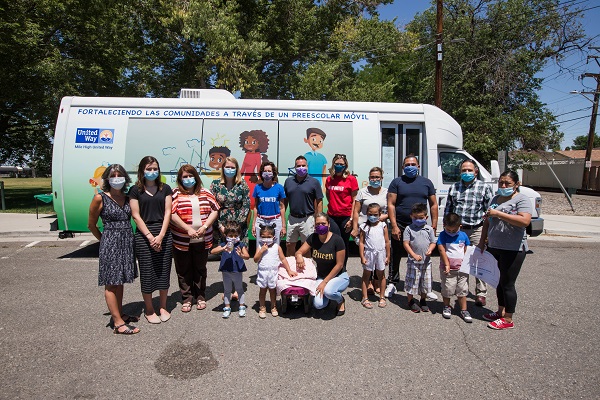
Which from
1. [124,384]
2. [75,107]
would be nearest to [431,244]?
[124,384]

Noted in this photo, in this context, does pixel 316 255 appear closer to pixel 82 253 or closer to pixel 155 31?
pixel 82 253

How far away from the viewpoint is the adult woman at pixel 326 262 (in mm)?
4555

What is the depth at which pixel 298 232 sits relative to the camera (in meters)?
5.65

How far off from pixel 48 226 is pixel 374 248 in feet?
32.3

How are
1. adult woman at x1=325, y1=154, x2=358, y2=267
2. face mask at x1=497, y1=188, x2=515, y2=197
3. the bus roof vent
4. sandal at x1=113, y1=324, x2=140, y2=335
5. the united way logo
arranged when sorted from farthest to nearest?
the bus roof vent, the united way logo, adult woman at x1=325, y1=154, x2=358, y2=267, face mask at x1=497, y1=188, x2=515, y2=197, sandal at x1=113, y1=324, x2=140, y2=335

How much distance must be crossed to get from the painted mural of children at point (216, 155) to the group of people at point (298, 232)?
88.5 inches

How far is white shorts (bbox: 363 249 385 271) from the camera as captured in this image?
491 cm

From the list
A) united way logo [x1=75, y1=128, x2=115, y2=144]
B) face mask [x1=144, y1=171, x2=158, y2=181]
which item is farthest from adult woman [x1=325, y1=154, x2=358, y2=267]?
united way logo [x1=75, y1=128, x2=115, y2=144]

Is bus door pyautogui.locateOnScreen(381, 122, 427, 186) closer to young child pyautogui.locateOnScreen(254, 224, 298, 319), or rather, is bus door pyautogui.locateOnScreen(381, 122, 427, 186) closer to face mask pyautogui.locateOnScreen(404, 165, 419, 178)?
face mask pyautogui.locateOnScreen(404, 165, 419, 178)

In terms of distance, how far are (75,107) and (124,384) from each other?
19.8 ft

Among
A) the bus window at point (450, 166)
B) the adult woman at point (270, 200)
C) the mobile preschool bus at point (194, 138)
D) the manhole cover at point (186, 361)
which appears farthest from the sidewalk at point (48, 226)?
the manhole cover at point (186, 361)

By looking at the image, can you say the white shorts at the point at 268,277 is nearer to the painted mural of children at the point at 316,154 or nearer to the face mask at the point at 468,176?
the face mask at the point at 468,176

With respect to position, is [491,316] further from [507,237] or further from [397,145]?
[397,145]

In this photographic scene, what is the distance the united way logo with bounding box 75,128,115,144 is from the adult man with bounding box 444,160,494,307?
20.0ft
